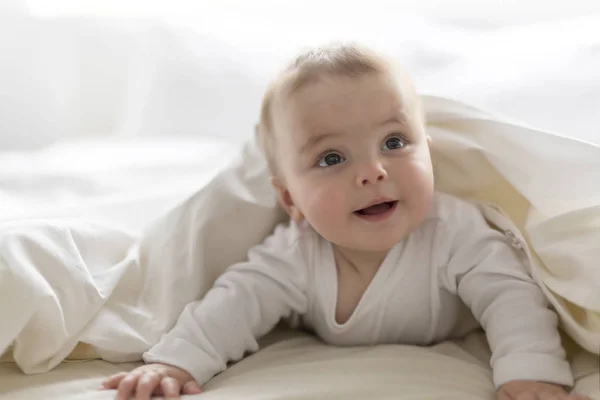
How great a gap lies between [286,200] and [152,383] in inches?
12.8

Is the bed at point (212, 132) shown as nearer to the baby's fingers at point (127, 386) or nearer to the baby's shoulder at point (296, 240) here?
the baby's fingers at point (127, 386)

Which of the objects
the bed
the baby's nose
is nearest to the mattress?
the bed

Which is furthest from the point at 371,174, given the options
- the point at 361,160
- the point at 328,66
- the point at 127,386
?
the point at 127,386

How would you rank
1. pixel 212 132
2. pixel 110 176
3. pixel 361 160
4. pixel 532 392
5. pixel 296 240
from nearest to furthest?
pixel 532 392 → pixel 361 160 → pixel 296 240 → pixel 110 176 → pixel 212 132

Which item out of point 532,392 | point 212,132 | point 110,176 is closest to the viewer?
point 532,392

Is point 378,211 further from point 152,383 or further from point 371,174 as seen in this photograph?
point 152,383

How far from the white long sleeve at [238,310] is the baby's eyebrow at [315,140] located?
14 centimetres

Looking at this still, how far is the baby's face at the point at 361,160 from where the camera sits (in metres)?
1.00

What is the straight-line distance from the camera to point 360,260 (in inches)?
43.1

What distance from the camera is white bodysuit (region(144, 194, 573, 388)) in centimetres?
102

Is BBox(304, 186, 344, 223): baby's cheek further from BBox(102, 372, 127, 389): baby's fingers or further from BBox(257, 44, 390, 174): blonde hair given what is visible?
BBox(102, 372, 127, 389): baby's fingers

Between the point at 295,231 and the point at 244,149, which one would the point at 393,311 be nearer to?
the point at 295,231

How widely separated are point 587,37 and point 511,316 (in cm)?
53

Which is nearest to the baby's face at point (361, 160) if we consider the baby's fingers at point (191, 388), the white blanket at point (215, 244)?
the white blanket at point (215, 244)
